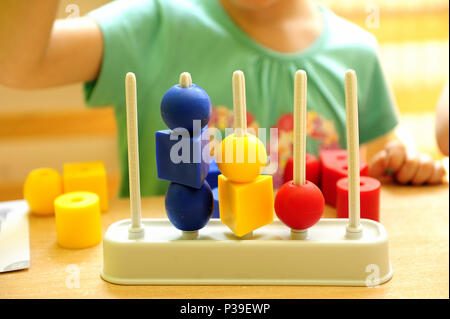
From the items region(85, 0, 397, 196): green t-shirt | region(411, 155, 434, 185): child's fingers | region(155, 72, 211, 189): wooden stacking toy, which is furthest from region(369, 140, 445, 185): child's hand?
region(155, 72, 211, 189): wooden stacking toy

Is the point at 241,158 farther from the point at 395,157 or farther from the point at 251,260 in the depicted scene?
the point at 395,157

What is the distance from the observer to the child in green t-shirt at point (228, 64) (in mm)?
772

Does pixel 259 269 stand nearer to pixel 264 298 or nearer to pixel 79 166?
pixel 264 298

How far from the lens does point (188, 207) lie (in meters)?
0.46

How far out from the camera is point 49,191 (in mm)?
646

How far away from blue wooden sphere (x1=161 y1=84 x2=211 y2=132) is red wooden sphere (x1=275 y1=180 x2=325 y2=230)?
0.33ft

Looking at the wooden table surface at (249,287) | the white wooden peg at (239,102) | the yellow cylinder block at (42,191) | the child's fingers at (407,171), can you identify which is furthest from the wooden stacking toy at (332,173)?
the yellow cylinder block at (42,191)

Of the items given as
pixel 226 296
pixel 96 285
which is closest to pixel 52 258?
pixel 96 285

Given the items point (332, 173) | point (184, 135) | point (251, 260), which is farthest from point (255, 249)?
point (332, 173)

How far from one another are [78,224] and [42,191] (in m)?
0.11

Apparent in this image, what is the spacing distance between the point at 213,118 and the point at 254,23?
0.55 ft

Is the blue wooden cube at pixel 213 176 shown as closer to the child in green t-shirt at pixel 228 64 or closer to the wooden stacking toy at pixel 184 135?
the wooden stacking toy at pixel 184 135

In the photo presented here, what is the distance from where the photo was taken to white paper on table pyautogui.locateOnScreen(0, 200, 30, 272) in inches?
20.6

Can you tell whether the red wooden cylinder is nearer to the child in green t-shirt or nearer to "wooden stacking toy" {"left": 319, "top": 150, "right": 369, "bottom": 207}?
"wooden stacking toy" {"left": 319, "top": 150, "right": 369, "bottom": 207}
